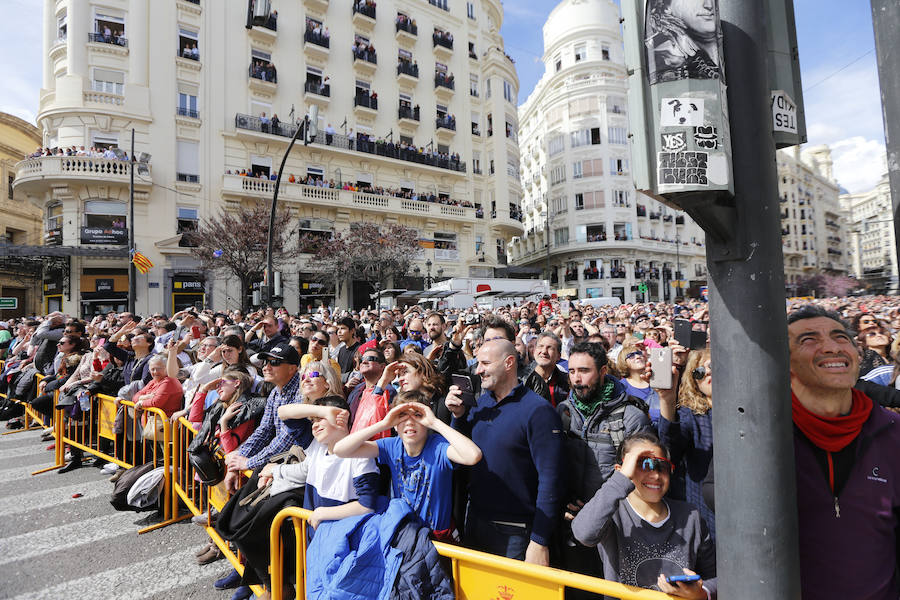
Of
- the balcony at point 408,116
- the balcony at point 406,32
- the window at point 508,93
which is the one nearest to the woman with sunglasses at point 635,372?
the balcony at point 408,116

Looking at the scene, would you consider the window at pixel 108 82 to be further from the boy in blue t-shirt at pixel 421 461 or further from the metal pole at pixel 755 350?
Result: the metal pole at pixel 755 350

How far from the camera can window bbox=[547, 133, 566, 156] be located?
154 ft

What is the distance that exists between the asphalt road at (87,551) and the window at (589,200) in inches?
1750

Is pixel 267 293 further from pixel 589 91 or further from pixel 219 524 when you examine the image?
pixel 589 91

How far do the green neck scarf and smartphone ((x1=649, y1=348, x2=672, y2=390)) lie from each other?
0.91 m

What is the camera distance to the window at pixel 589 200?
44.2 meters

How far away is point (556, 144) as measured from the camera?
47500mm

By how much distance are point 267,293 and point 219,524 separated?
10.8 m

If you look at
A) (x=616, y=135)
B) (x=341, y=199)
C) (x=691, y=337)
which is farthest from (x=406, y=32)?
(x=691, y=337)

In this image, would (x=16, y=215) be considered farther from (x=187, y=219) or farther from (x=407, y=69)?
(x=407, y=69)

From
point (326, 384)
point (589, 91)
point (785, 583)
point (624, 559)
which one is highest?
point (589, 91)

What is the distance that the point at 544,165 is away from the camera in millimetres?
49562

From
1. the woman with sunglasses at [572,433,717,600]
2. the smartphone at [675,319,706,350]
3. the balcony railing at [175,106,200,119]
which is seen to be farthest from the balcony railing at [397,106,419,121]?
the woman with sunglasses at [572,433,717,600]

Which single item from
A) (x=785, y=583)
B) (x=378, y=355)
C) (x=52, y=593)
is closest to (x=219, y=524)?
(x=52, y=593)
